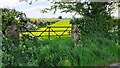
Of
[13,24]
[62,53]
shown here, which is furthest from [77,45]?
[13,24]

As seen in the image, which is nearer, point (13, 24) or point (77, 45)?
point (13, 24)

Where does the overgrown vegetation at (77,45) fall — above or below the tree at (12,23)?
below

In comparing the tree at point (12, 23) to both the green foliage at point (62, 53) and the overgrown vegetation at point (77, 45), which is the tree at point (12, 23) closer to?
the overgrown vegetation at point (77, 45)

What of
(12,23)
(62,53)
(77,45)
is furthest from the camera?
(77,45)

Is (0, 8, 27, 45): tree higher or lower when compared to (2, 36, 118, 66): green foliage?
higher

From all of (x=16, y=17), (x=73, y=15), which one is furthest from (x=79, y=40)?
(x=16, y=17)

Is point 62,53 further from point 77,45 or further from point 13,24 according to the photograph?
point 13,24

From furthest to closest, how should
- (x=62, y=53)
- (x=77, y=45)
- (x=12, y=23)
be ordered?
1. (x=77, y=45)
2. (x=62, y=53)
3. (x=12, y=23)

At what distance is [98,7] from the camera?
5.34 m

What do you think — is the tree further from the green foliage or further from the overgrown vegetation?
the green foliage

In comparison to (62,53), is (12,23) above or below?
above

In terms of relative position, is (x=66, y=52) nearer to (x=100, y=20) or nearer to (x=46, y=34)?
(x=46, y=34)

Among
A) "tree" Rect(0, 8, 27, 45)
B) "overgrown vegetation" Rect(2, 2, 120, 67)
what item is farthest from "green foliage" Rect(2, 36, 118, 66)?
"tree" Rect(0, 8, 27, 45)

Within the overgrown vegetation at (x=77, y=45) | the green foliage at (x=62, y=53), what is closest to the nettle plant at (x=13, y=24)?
the overgrown vegetation at (x=77, y=45)
